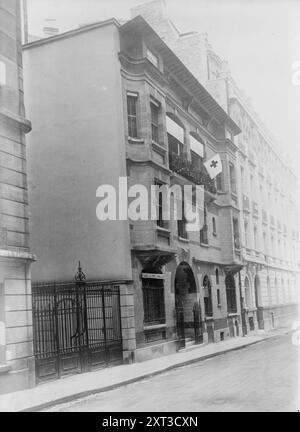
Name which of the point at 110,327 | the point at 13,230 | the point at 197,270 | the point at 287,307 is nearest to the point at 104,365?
the point at 110,327

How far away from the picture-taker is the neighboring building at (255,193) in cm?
3092

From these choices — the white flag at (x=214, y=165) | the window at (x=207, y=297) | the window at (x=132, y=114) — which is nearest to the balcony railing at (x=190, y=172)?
the white flag at (x=214, y=165)

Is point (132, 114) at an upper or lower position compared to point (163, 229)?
upper

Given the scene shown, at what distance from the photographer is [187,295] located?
24172 millimetres

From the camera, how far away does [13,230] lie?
13.2m

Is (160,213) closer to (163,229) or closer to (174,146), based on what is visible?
(163,229)

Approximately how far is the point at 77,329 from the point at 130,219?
4532 mm

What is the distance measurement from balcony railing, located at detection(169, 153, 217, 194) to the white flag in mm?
574

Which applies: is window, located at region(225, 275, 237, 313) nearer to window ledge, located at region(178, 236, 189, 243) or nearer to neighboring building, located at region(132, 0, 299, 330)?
neighboring building, located at region(132, 0, 299, 330)

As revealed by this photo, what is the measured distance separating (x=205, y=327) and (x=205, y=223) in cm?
490

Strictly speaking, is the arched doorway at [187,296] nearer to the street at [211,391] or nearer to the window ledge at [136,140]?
the window ledge at [136,140]

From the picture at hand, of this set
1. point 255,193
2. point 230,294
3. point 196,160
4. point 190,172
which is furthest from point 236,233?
point 190,172

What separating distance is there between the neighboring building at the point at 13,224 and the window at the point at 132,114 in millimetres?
6204
